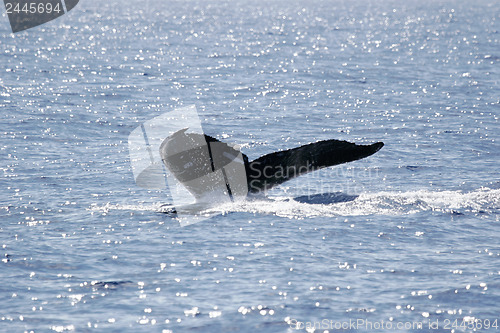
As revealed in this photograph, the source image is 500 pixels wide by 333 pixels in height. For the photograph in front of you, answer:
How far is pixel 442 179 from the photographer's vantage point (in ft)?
62.0

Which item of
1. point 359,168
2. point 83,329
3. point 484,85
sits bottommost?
point 484,85

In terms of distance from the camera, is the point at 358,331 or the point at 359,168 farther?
the point at 359,168

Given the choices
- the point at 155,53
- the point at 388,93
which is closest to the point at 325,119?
the point at 388,93

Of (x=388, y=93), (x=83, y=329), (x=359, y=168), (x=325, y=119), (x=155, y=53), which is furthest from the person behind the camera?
(x=155, y=53)

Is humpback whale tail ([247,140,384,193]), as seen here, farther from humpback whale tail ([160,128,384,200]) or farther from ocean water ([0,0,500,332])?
ocean water ([0,0,500,332])

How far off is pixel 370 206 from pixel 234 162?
10.1 ft

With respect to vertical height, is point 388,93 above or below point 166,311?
below

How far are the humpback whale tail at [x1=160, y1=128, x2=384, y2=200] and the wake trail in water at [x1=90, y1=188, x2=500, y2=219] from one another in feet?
1.65

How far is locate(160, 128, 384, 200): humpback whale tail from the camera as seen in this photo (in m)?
14.0

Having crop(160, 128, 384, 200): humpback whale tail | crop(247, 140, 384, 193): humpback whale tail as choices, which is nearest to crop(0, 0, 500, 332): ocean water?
crop(160, 128, 384, 200): humpback whale tail

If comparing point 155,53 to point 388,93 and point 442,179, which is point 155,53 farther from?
point 442,179

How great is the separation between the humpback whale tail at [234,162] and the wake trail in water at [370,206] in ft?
1.65

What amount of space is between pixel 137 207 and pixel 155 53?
47182mm

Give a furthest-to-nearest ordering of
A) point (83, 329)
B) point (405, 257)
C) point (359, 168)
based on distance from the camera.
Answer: point (359, 168)
point (405, 257)
point (83, 329)
